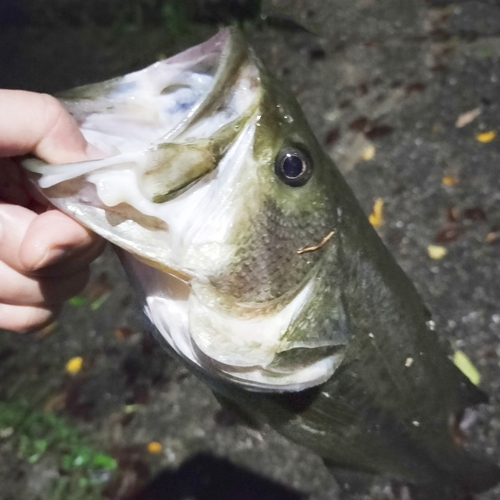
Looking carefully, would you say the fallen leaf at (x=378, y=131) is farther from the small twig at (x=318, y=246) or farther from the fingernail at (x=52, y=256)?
the fingernail at (x=52, y=256)

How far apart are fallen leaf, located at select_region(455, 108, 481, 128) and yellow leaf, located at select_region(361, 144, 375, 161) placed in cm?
44

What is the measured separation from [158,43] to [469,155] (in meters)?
2.60

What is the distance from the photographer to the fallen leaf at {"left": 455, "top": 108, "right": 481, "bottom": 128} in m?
2.69

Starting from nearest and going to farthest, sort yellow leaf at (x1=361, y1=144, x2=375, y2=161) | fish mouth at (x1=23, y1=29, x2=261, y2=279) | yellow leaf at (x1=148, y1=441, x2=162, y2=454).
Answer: fish mouth at (x1=23, y1=29, x2=261, y2=279) < yellow leaf at (x1=148, y1=441, x2=162, y2=454) < yellow leaf at (x1=361, y1=144, x2=375, y2=161)

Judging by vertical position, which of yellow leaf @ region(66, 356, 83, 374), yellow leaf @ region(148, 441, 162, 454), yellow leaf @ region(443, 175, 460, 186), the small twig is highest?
the small twig

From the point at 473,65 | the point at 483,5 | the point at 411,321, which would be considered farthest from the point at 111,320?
the point at 483,5

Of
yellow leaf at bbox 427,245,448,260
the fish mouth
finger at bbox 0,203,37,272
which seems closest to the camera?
the fish mouth

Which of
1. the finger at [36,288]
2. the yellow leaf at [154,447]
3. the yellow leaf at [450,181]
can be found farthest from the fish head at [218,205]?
the yellow leaf at [450,181]

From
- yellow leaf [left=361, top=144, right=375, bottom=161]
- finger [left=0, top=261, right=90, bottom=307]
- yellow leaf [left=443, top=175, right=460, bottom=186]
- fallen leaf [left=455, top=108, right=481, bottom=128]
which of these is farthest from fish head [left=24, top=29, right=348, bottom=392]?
fallen leaf [left=455, top=108, right=481, bottom=128]

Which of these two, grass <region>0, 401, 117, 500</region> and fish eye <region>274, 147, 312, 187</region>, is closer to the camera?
fish eye <region>274, 147, 312, 187</region>

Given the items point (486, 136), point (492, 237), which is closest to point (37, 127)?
point (492, 237)

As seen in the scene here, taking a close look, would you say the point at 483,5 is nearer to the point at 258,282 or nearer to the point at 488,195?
the point at 488,195

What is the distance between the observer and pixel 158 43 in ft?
13.4

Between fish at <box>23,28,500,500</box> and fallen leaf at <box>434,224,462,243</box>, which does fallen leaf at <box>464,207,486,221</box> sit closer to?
fallen leaf at <box>434,224,462,243</box>
